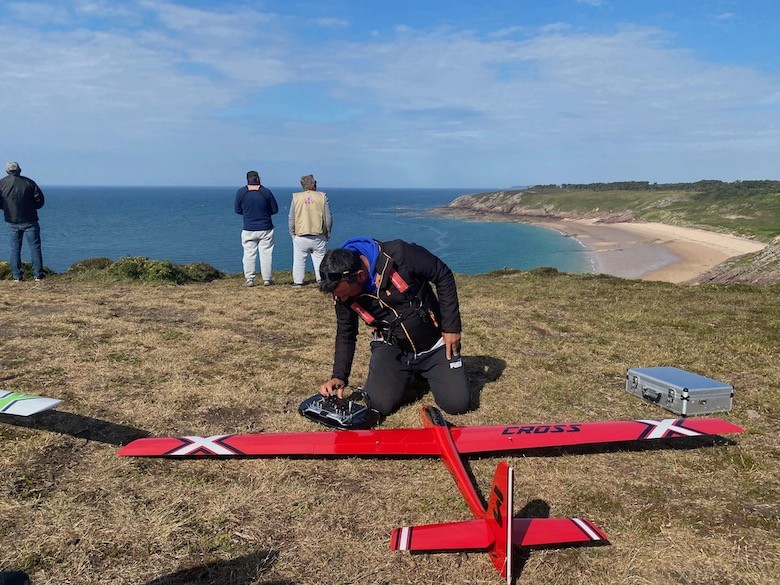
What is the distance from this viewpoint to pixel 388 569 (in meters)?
3.91

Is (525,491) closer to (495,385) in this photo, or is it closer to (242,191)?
(495,385)

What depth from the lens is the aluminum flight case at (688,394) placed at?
264 inches

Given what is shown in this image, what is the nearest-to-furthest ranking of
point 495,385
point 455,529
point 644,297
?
1. point 455,529
2. point 495,385
3. point 644,297

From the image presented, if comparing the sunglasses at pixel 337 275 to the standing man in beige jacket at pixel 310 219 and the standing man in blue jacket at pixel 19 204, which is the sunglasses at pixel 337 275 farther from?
the standing man in blue jacket at pixel 19 204

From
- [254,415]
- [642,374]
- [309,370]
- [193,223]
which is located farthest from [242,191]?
[193,223]

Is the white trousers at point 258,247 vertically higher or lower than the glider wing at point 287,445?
higher

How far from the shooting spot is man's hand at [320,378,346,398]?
6261 mm

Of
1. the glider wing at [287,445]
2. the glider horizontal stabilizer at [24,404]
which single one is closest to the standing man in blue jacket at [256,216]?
the glider wing at [287,445]

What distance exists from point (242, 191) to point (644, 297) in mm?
11740

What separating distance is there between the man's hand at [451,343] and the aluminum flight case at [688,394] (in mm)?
2831

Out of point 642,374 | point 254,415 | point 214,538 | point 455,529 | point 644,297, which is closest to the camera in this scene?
point 455,529

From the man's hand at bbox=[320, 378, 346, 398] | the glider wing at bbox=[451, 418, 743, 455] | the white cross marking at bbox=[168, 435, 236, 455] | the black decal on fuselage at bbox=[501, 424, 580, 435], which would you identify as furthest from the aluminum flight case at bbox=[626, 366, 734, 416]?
the white cross marking at bbox=[168, 435, 236, 455]

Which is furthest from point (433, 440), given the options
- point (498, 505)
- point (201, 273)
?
point (201, 273)

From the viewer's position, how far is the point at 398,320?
655cm
